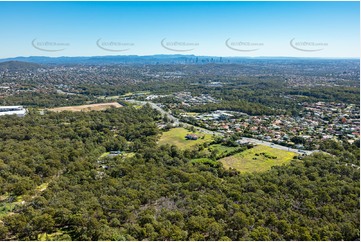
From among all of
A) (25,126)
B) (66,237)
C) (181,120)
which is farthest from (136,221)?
(181,120)

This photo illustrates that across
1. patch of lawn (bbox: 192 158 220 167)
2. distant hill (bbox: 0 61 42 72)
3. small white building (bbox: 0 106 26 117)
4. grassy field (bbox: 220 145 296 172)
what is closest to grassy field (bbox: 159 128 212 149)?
patch of lawn (bbox: 192 158 220 167)

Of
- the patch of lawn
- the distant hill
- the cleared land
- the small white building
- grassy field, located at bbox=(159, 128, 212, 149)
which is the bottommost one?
grassy field, located at bbox=(159, 128, 212, 149)

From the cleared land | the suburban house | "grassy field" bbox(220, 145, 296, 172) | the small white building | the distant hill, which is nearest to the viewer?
"grassy field" bbox(220, 145, 296, 172)

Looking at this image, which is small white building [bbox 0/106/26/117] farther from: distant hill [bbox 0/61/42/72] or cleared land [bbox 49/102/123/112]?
distant hill [bbox 0/61/42/72]

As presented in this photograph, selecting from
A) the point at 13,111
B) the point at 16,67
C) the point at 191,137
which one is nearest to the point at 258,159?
the point at 191,137

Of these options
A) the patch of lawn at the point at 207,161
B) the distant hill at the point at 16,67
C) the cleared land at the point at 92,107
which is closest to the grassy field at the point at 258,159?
the patch of lawn at the point at 207,161

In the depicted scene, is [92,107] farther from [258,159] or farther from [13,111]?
[258,159]

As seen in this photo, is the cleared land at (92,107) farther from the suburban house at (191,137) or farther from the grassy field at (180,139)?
the suburban house at (191,137)
